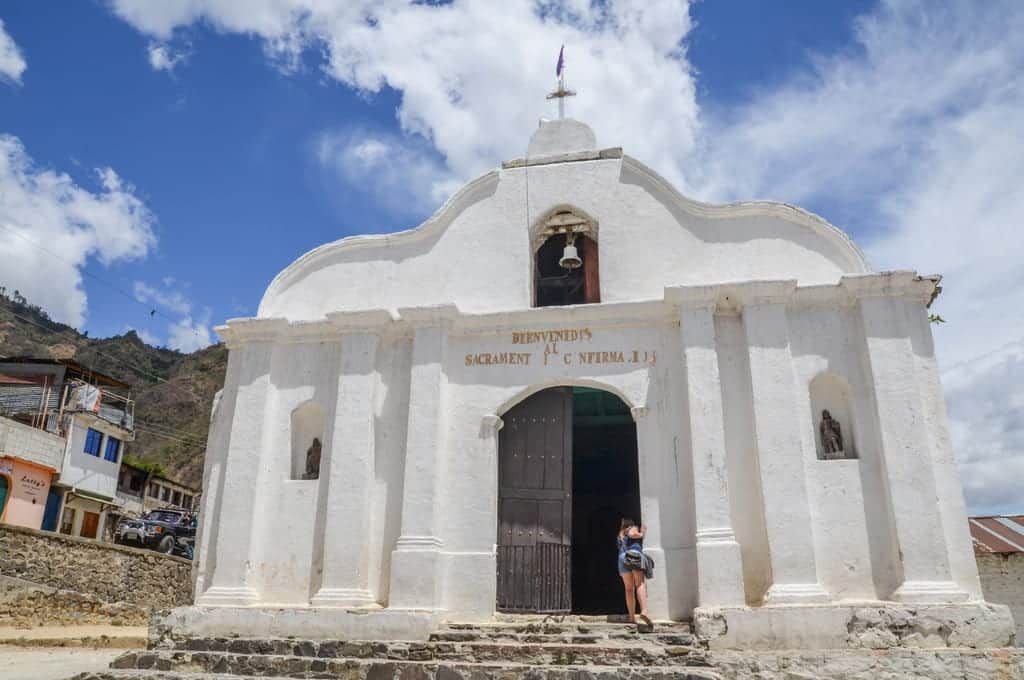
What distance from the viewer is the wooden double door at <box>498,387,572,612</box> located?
10070mm

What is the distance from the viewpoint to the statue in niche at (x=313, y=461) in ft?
36.7

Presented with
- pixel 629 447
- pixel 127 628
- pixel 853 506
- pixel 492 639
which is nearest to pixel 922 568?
pixel 853 506

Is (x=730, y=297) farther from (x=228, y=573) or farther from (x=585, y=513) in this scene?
(x=228, y=573)

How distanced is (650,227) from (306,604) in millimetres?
7146

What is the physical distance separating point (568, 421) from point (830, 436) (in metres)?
3.47

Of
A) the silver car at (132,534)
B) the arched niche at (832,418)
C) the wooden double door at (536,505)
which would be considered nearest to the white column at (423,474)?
the wooden double door at (536,505)

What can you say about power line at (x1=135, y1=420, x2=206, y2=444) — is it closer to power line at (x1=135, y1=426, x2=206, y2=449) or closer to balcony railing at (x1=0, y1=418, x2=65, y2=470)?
power line at (x1=135, y1=426, x2=206, y2=449)

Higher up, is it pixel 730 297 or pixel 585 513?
pixel 730 297

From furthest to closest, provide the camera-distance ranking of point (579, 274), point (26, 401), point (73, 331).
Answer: point (73, 331)
point (26, 401)
point (579, 274)

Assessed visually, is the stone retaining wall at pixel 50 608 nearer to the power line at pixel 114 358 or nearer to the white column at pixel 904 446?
the white column at pixel 904 446

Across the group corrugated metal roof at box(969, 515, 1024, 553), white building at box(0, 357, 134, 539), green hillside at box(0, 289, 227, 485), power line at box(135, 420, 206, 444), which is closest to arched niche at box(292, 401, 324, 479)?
corrugated metal roof at box(969, 515, 1024, 553)

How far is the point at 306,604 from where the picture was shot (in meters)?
10.2

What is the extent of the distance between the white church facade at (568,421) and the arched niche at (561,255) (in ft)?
0.20

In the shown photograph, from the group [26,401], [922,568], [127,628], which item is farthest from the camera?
[26,401]
